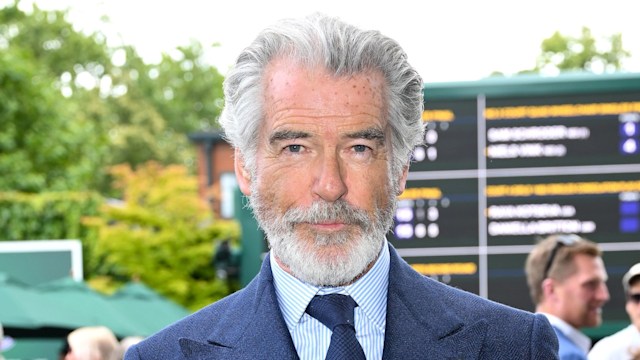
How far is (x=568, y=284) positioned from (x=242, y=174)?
180 inches

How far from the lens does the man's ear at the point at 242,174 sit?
2.46 m

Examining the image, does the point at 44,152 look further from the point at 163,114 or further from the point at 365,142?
the point at 365,142

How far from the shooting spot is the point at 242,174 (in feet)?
8.17

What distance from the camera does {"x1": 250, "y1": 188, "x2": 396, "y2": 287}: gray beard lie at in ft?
7.58

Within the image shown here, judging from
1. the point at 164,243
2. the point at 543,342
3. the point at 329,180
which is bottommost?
the point at 164,243

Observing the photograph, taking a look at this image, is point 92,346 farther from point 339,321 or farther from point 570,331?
point 339,321

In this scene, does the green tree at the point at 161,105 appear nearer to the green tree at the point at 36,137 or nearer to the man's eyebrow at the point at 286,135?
the green tree at the point at 36,137

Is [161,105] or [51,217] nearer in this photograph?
[51,217]

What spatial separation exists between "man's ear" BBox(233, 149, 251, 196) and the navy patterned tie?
25cm

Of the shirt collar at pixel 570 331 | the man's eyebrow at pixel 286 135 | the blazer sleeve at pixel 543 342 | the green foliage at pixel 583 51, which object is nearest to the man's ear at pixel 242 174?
the man's eyebrow at pixel 286 135

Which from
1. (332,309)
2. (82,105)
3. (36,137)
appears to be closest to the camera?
(332,309)

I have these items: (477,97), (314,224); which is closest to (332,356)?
(314,224)

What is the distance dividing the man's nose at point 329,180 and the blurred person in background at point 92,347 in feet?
15.2

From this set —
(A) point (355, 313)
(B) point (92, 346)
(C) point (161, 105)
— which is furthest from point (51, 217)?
(C) point (161, 105)
